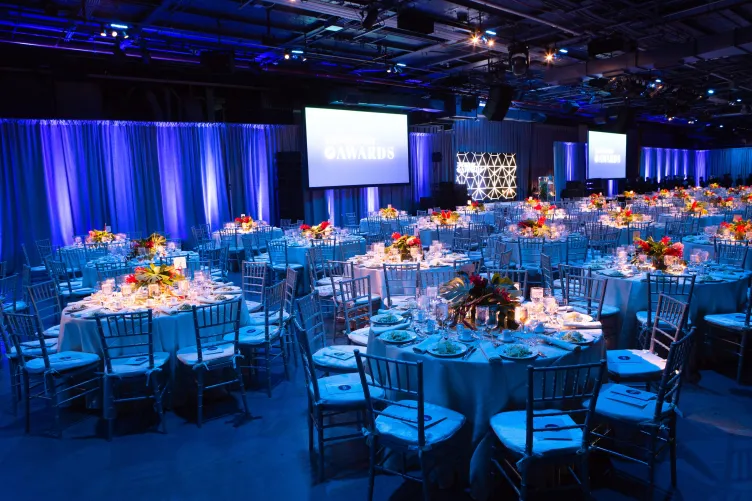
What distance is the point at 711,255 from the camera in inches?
286

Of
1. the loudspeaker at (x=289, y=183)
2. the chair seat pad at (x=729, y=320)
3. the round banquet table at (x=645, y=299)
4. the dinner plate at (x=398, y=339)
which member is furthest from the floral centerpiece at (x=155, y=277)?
the loudspeaker at (x=289, y=183)

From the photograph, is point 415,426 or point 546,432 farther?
point 415,426

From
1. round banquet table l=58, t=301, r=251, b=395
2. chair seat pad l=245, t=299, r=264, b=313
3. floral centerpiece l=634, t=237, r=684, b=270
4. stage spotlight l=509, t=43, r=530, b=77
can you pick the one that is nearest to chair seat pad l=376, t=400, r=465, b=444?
round banquet table l=58, t=301, r=251, b=395

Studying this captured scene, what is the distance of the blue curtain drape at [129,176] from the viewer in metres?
10.6

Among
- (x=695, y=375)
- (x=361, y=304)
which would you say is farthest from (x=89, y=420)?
(x=695, y=375)

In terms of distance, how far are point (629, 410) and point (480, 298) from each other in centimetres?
106

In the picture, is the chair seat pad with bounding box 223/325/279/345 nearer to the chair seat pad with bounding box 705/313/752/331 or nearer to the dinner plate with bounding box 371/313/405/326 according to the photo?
the dinner plate with bounding box 371/313/405/326

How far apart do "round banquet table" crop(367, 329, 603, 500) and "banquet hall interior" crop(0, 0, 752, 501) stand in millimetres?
17

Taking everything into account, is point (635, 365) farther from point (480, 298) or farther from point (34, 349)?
point (34, 349)

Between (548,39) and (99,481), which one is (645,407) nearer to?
Answer: (99,481)

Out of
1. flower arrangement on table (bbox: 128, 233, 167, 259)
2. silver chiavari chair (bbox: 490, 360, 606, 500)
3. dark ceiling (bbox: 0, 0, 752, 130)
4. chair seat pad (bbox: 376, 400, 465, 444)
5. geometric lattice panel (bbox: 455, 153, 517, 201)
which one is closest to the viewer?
silver chiavari chair (bbox: 490, 360, 606, 500)

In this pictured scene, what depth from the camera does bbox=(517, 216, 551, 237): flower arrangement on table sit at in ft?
26.6

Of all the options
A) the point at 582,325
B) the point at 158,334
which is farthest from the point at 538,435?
the point at 158,334

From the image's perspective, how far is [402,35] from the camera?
34.5ft
